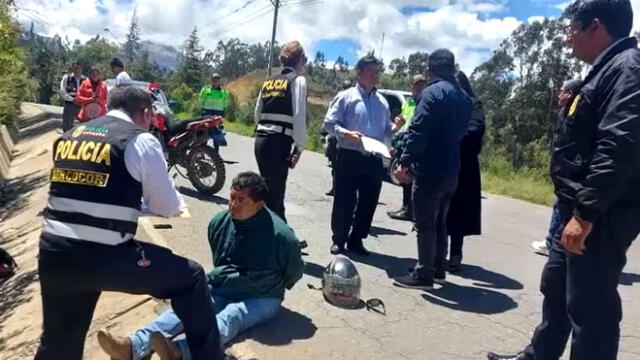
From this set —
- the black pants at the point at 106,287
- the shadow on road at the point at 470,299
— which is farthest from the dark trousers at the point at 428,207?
the black pants at the point at 106,287

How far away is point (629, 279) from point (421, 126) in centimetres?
319

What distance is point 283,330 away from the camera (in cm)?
416

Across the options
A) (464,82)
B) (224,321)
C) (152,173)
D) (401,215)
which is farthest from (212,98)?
(152,173)

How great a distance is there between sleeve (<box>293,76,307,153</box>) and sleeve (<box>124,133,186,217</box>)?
2.31 meters

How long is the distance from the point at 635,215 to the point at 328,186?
26.1ft

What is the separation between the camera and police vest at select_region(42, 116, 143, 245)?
2.86 m

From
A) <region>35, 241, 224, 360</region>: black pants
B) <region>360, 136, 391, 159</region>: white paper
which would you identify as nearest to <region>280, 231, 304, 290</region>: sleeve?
<region>35, 241, 224, 360</region>: black pants

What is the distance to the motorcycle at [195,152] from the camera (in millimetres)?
8625

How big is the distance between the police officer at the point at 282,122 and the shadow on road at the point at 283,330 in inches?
51.2

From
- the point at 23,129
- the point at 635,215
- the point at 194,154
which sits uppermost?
the point at 635,215

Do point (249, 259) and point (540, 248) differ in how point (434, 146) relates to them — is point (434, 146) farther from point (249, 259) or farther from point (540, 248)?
point (540, 248)

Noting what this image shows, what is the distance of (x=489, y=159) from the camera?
17.3 metres

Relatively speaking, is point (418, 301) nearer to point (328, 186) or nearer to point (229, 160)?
point (328, 186)

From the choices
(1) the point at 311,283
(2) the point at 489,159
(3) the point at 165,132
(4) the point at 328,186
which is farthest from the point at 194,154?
(2) the point at 489,159
